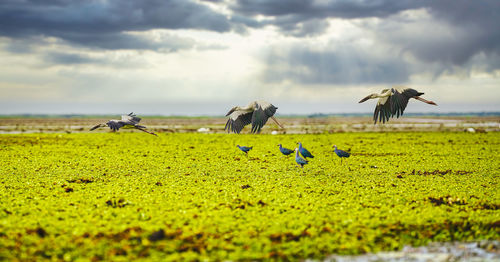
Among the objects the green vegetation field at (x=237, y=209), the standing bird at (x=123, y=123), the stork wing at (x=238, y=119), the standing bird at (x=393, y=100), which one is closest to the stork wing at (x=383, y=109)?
the standing bird at (x=393, y=100)

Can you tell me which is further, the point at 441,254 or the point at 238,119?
the point at 238,119

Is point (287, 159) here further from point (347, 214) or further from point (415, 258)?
point (415, 258)


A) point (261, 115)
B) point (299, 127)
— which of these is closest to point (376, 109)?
point (261, 115)

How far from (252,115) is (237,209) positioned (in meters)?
2.83

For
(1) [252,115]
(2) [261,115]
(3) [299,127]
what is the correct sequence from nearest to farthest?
(2) [261,115]
(1) [252,115]
(3) [299,127]

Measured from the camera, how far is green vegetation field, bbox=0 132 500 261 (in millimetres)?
6785

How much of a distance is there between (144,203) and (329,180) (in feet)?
19.9

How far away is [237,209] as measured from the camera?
8.78 m

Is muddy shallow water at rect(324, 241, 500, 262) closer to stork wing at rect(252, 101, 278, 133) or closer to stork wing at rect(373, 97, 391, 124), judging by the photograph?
stork wing at rect(373, 97, 391, 124)

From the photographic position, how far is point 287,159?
18016mm

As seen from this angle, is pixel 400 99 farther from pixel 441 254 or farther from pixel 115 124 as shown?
pixel 115 124

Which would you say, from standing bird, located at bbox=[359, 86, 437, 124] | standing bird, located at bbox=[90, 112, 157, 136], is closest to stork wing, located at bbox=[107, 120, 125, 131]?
standing bird, located at bbox=[90, 112, 157, 136]

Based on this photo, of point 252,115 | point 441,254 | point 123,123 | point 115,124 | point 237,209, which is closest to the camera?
point 441,254

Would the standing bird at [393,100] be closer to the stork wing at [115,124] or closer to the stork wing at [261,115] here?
the stork wing at [261,115]
